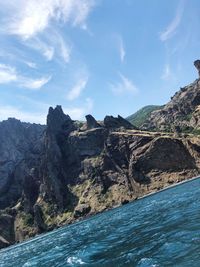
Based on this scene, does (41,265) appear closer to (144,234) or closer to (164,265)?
(144,234)

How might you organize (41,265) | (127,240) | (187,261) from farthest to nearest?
(41,265), (127,240), (187,261)

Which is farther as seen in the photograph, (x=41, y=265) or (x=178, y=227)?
(x=41, y=265)

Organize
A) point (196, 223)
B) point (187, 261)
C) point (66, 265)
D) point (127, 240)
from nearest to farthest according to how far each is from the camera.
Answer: point (187, 261) → point (196, 223) → point (66, 265) → point (127, 240)

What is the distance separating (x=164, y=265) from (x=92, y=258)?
19.2 m

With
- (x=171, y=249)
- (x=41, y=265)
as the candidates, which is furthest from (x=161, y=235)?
(x=41, y=265)

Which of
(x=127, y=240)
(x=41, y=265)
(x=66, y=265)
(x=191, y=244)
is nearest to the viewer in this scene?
(x=191, y=244)

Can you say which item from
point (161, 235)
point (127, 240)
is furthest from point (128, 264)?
Result: point (127, 240)

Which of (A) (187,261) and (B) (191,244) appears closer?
(A) (187,261)

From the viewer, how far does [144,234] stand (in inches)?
2425

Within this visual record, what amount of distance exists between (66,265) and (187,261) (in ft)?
81.0

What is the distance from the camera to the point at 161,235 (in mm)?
54812

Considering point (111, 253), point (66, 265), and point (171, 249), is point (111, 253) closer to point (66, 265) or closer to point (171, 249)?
point (66, 265)

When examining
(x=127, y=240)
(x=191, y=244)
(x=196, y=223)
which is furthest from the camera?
(x=127, y=240)

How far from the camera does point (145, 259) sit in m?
42.7
